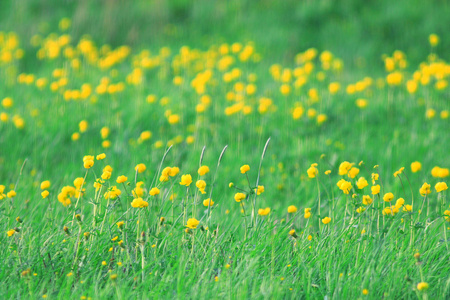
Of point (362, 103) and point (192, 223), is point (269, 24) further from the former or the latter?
point (192, 223)

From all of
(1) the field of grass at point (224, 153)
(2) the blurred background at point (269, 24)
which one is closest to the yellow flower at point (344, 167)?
(1) the field of grass at point (224, 153)

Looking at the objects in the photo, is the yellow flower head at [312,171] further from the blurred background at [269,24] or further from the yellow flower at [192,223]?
the blurred background at [269,24]

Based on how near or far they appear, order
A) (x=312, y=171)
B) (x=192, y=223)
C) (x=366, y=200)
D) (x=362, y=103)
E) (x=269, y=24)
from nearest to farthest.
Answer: (x=192, y=223)
(x=366, y=200)
(x=312, y=171)
(x=362, y=103)
(x=269, y=24)

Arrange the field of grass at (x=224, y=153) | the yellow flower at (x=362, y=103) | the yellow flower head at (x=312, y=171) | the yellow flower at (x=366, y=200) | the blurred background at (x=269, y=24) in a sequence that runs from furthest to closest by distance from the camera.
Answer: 1. the blurred background at (x=269, y=24)
2. the yellow flower at (x=362, y=103)
3. the yellow flower head at (x=312, y=171)
4. the yellow flower at (x=366, y=200)
5. the field of grass at (x=224, y=153)

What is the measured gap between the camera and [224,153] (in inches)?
168

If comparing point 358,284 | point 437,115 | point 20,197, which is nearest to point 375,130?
point 437,115

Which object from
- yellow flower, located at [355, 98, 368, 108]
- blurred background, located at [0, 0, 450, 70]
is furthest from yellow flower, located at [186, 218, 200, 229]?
blurred background, located at [0, 0, 450, 70]

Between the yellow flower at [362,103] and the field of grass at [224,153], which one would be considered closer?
the field of grass at [224,153]

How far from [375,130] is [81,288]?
3255 mm

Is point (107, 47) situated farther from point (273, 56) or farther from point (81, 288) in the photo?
point (81, 288)

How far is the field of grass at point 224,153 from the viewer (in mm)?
2457

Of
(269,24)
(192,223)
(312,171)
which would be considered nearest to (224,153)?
(312,171)

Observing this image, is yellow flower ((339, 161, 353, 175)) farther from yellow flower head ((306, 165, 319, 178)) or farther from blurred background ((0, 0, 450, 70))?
blurred background ((0, 0, 450, 70))

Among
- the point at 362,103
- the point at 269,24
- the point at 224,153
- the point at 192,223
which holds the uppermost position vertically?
the point at 269,24
